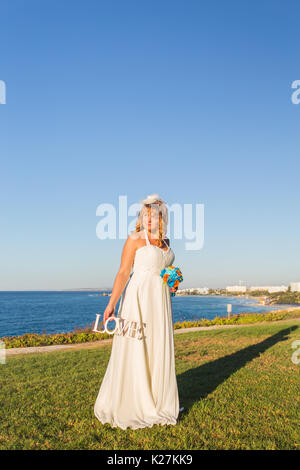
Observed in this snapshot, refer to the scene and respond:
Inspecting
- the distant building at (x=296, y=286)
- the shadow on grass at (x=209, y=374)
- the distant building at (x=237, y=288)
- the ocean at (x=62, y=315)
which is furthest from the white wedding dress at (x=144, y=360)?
the distant building at (x=237, y=288)

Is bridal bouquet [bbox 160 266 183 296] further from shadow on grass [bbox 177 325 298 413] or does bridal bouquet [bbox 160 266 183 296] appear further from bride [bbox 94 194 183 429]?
shadow on grass [bbox 177 325 298 413]

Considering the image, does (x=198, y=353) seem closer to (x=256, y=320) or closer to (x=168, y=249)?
(x=168, y=249)

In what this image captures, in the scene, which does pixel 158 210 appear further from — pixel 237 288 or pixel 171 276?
pixel 237 288

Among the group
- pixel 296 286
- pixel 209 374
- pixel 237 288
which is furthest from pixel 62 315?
pixel 237 288

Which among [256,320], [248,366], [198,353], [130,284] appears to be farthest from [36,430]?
[256,320]

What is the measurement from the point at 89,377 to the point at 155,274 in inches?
162

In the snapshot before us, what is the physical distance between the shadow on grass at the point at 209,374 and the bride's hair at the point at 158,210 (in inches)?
105

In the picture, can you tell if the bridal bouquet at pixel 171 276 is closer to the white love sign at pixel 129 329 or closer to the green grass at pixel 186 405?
the white love sign at pixel 129 329

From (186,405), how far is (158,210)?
3.05 m

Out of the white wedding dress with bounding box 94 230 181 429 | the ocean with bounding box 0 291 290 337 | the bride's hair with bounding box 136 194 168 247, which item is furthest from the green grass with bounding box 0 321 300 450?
the ocean with bounding box 0 291 290 337

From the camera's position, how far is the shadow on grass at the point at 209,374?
620 cm

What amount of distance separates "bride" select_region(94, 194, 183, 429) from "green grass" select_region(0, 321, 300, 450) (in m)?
0.21
